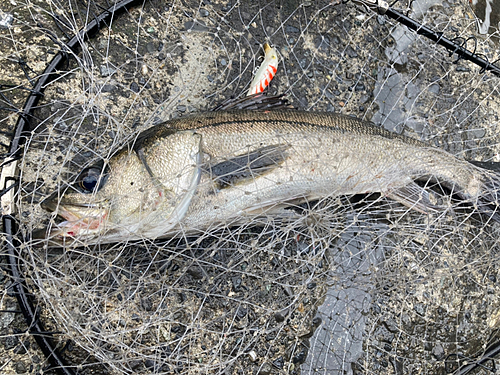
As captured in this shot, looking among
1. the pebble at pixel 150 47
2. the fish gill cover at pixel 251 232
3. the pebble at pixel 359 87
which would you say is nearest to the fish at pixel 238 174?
the fish gill cover at pixel 251 232

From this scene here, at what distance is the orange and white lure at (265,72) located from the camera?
2.85 metres

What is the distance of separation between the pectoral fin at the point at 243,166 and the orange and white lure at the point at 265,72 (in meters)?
0.69

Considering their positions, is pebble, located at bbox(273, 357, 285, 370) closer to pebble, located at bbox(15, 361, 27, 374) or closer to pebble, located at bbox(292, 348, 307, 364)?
pebble, located at bbox(292, 348, 307, 364)

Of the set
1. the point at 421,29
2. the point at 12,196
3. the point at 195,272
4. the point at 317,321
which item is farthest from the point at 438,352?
the point at 12,196

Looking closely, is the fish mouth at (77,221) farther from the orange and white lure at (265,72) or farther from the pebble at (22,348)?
the orange and white lure at (265,72)

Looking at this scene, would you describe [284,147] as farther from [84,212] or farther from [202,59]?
[84,212]

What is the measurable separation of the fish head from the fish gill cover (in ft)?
0.53

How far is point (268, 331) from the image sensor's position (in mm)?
2703

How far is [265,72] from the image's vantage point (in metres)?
2.87

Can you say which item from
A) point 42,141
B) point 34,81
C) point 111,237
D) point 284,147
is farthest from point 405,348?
point 34,81

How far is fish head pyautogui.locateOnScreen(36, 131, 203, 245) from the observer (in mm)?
2186

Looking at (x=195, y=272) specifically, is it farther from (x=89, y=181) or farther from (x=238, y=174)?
(x=89, y=181)

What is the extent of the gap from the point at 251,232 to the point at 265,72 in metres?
1.25

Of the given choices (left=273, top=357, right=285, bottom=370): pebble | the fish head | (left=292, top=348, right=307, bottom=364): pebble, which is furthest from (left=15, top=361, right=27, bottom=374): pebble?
(left=292, top=348, right=307, bottom=364): pebble
